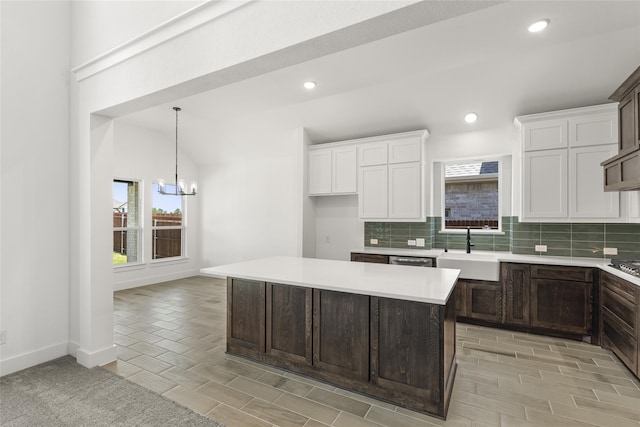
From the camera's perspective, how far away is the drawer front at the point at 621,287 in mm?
2643

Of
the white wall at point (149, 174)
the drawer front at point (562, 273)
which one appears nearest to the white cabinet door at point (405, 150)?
the drawer front at point (562, 273)

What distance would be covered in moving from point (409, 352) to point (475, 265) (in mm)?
2160

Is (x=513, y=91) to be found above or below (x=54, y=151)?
above

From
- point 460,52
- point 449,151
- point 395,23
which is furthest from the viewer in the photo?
point 449,151

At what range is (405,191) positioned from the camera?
461 centimetres

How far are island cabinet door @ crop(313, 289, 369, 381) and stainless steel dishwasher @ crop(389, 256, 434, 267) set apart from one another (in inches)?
82.9

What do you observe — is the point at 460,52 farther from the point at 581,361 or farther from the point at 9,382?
the point at 9,382

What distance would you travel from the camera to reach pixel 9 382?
2566 mm

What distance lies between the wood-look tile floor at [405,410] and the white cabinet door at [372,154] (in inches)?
101

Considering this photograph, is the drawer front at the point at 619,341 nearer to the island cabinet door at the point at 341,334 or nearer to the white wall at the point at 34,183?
the island cabinet door at the point at 341,334

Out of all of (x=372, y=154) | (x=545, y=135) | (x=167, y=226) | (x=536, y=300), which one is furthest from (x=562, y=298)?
(x=167, y=226)

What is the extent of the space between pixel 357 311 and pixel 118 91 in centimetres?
261

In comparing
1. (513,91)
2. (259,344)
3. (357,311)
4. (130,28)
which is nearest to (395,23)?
(357,311)

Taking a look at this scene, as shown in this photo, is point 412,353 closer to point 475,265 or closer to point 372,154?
point 475,265
